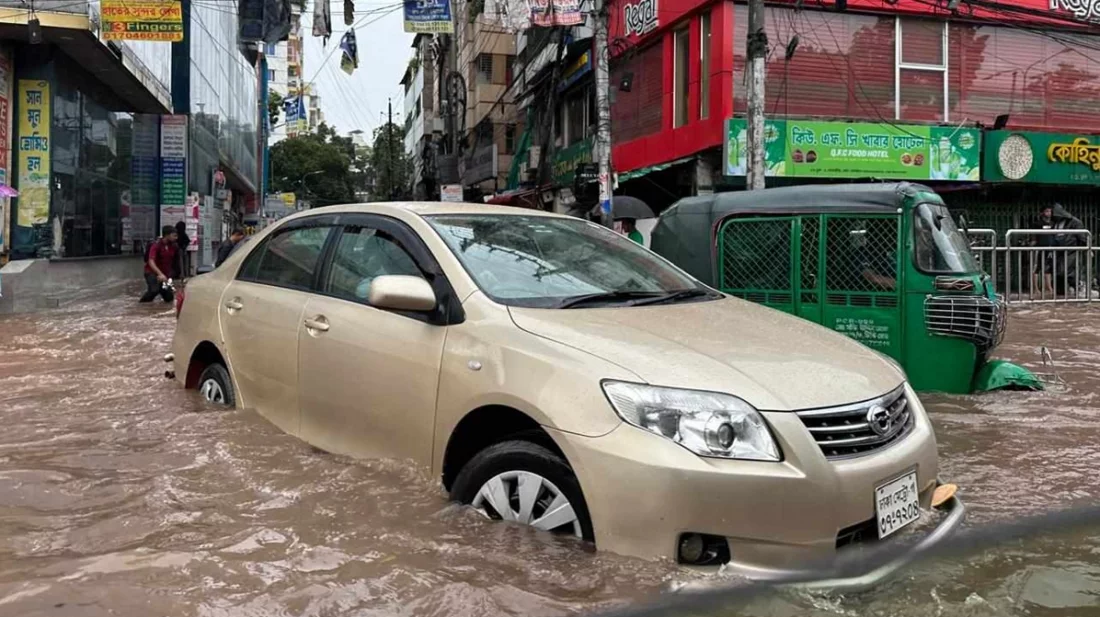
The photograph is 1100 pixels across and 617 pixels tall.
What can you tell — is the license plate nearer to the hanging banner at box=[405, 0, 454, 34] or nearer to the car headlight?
the car headlight

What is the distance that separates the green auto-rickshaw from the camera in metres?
6.49

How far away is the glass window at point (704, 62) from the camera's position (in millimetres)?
15602

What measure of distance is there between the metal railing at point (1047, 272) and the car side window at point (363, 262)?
11.7 meters

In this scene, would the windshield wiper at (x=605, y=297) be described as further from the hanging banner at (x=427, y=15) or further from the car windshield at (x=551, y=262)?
the hanging banner at (x=427, y=15)

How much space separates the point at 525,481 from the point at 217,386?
2659 mm

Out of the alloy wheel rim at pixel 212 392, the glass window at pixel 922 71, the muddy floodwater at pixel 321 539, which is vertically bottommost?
the muddy floodwater at pixel 321 539

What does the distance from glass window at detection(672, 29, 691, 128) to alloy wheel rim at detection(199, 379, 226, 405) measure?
509 inches

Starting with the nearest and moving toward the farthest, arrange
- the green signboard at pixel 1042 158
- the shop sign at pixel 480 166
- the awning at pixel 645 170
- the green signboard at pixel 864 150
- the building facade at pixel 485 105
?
the green signboard at pixel 864 150 < the green signboard at pixel 1042 158 < the awning at pixel 645 170 < the shop sign at pixel 480 166 < the building facade at pixel 485 105

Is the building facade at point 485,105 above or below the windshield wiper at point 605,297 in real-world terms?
above

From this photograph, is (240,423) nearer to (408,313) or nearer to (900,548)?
(408,313)

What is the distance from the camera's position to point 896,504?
2.83m

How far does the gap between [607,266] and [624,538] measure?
5.22ft

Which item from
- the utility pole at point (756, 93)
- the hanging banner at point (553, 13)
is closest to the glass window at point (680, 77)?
the hanging banner at point (553, 13)

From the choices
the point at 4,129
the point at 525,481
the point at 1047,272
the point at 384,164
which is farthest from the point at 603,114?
the point at 384,164
